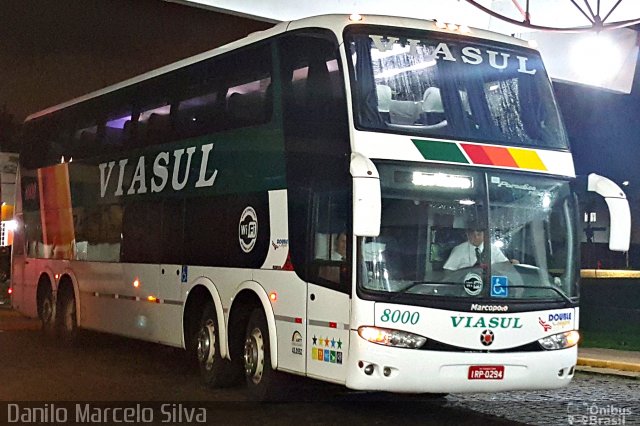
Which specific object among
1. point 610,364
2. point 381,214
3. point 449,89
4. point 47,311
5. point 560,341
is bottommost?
point 610,364

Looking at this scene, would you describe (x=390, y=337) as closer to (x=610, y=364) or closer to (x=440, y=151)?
(x=440, y=151)

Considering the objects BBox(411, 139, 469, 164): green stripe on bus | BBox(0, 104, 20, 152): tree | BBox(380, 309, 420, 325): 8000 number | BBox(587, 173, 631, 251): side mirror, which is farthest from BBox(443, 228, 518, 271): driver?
BBox(0, 104, 20, 152): tree

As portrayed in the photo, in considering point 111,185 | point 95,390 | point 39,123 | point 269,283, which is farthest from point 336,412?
point 39,123

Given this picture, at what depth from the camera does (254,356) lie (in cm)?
1144

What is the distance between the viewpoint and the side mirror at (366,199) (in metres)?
8.83

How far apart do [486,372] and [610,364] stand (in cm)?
651

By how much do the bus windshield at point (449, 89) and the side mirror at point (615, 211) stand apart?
1.79ft

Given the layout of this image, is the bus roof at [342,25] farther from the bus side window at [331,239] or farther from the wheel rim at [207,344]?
the wheel rim at [207,344]

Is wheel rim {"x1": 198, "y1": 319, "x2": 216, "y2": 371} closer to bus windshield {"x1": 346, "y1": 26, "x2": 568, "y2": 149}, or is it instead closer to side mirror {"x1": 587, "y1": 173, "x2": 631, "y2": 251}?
bus windshield {"x1": 346, "y1": 26, "x2": 568, "y2": 149}

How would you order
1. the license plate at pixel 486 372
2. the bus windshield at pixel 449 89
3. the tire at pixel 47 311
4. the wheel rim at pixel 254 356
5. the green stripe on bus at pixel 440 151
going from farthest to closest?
the tire at pixel 47 311 → the wheel rim at pixel 254 356 → the bus windshield at pixel 449 89 → the green stripe on bus at pixel 440 151 → the license plate at pixel 486 372

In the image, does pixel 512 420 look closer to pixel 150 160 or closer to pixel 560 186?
pixel 560 186

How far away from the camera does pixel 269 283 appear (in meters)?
11.1

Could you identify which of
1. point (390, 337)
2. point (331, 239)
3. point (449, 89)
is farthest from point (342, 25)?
point (390, 337)

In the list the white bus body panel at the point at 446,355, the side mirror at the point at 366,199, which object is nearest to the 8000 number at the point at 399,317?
the white bus body panel at the point at 446,355
